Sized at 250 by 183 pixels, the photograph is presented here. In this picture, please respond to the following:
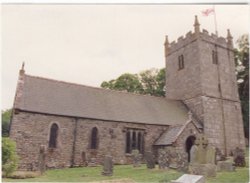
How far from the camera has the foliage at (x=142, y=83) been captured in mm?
36500

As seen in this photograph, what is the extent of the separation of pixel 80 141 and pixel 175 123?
751 cm

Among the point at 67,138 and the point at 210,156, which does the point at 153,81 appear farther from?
the point at 210,156

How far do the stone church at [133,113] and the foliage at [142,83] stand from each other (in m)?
10.2

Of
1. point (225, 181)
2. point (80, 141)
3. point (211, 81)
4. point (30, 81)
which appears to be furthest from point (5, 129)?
point (225, 181)

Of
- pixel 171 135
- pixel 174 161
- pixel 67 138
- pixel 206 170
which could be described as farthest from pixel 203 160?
pixel 67 138

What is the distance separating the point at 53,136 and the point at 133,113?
6110 millimetres

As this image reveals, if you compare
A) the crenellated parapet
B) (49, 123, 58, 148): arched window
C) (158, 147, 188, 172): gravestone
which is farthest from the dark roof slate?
the crenellated parapet

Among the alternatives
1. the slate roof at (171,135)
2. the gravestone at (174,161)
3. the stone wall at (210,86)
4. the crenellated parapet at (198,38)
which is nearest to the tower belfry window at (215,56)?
the stone wall at (210,86)

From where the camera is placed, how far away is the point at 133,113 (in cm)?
1994

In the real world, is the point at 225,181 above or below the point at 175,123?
below

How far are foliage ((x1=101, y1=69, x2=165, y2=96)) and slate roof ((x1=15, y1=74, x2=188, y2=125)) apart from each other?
13.3m

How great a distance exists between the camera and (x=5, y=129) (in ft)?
101

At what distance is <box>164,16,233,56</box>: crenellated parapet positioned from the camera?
24.1 metres

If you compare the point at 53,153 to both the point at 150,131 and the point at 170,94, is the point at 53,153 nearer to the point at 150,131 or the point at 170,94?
the point at 150,131
